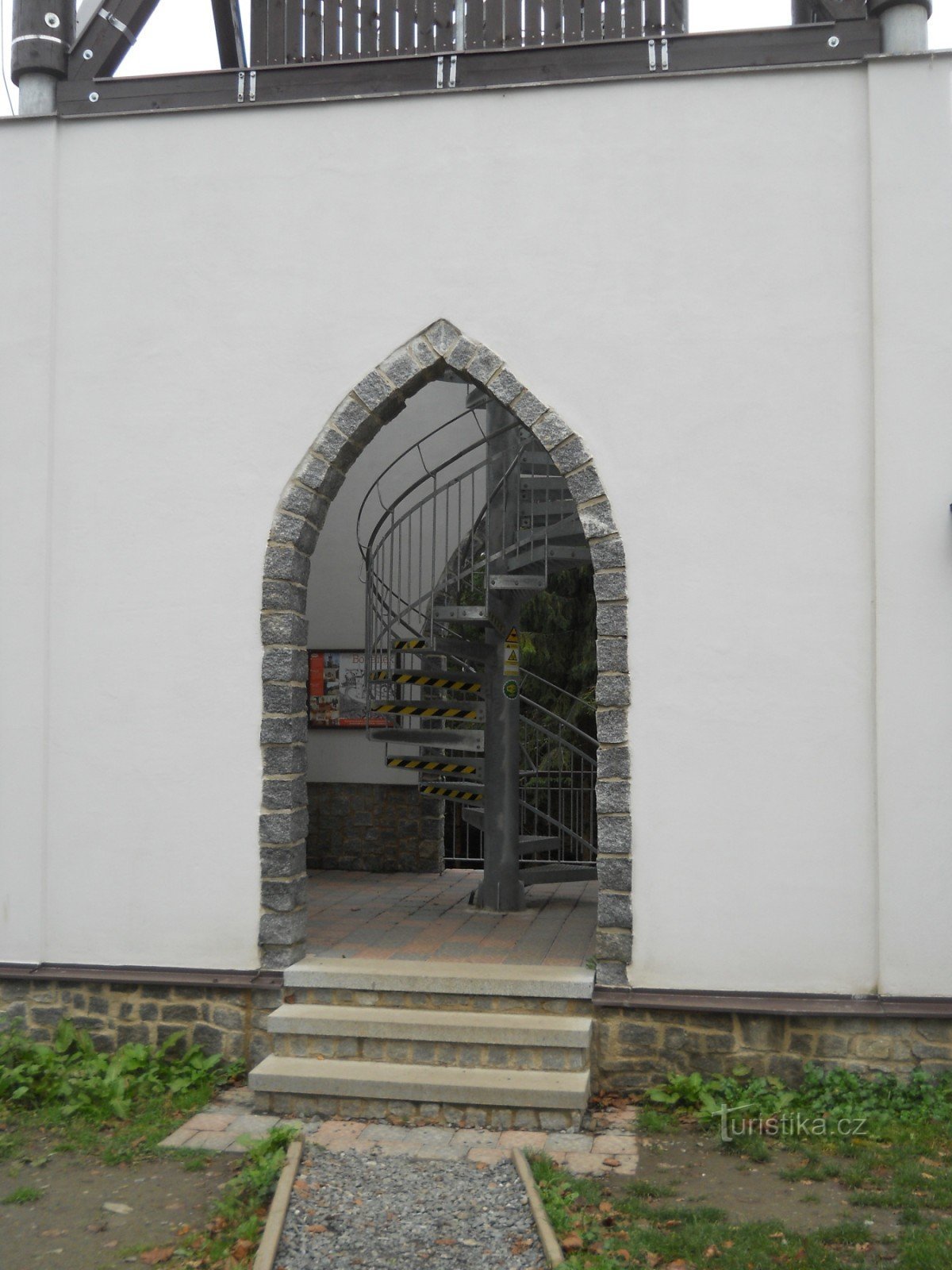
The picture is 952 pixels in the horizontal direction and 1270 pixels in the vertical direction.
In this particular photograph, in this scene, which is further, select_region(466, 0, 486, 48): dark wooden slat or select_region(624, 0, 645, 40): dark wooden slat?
select_region(466, 0, 486, 48): dark wooden slat

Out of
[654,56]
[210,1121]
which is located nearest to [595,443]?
[654,56]

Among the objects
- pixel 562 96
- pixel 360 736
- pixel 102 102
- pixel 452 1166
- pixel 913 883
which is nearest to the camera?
pixel 452 1166

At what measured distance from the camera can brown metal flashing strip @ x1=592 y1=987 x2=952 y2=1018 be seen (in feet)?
16.3

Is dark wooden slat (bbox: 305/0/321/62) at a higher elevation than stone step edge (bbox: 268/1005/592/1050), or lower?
higher

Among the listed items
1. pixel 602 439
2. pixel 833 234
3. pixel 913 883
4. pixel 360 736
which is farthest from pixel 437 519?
pixel 913 883

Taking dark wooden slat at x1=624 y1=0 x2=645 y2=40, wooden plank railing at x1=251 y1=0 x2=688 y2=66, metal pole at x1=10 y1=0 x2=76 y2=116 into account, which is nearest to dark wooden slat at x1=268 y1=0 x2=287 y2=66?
wooden plank railing at x1=251 y1=0 x2=688 y2=66

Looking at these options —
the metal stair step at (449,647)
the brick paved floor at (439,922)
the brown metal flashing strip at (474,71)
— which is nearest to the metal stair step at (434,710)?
the metal stair step at (449,647)

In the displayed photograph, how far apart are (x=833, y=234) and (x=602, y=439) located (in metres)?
1.35

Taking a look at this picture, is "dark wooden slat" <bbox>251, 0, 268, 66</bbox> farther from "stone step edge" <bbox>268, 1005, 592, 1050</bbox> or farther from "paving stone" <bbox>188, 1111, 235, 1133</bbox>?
"paving stone" <bbox>188, 1111, 235, 1133</bbox>

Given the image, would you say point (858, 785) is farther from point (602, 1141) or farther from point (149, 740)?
point (149, 740)

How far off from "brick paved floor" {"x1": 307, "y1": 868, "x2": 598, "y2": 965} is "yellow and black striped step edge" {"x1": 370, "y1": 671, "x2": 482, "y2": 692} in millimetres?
1326

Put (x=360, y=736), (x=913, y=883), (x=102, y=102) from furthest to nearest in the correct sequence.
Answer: (x=360, y=736) → (x=102, y=102) → (x=913, y=883)

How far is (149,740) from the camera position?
18.3ft

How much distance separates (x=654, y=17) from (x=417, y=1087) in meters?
4.89
